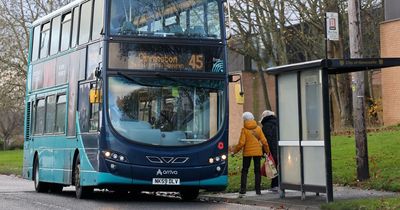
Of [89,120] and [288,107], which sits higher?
[288,107]

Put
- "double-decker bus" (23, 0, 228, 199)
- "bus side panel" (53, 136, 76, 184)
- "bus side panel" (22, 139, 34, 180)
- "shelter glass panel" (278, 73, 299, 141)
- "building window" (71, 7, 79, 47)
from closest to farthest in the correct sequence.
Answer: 1. "shelter glass panel" (278, 73, 299, 141)
2. "double-decker bus" (23, 0, 228, 199)
3. "bus side panel" (53, 136, 76, 184)
4. "building window" (71, 7, 79, 47)
5. "bus side panel" (22, 139, 34, 180)

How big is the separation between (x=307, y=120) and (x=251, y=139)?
2.51 metres

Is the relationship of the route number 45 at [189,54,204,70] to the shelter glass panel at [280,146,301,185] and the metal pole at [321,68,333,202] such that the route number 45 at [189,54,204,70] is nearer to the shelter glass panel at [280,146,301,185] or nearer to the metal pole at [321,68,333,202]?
the shelter glass panel at [280,146,301,185]

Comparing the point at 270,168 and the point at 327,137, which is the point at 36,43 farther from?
the point at 327,137

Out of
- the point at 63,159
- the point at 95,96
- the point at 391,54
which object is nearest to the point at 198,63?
the point at 95,96

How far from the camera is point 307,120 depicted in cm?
1515

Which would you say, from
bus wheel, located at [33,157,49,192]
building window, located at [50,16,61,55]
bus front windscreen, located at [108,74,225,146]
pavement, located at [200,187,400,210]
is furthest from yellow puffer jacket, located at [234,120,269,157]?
bus wheel, located at [33,157,49,192]

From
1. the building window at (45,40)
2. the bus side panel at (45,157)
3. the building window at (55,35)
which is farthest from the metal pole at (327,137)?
the building window at (45,40)

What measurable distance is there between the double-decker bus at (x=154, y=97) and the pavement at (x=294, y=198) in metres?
0.88

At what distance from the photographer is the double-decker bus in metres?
16.3

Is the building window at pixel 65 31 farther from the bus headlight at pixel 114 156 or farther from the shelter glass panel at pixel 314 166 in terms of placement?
the shelter glass panel at pixel 314 166

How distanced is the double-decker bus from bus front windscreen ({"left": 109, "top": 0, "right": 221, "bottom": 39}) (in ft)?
0.07

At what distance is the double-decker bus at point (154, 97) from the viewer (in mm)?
16344

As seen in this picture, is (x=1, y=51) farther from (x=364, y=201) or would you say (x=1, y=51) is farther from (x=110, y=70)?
(x=364, y=201)
